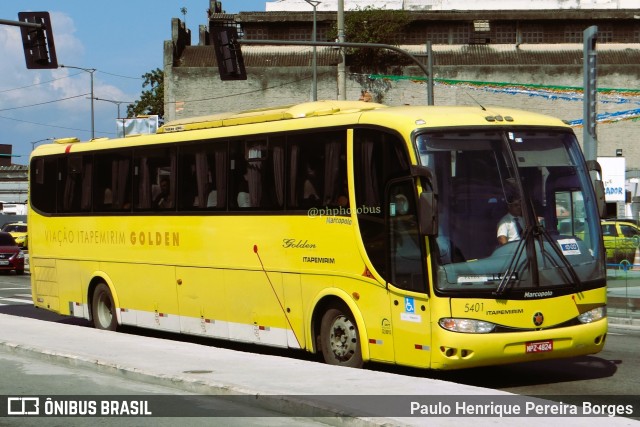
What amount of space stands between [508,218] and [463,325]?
4.28ft

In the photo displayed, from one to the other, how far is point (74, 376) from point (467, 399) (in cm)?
504

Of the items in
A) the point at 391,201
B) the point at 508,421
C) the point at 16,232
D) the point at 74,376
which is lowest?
the point at 16,232

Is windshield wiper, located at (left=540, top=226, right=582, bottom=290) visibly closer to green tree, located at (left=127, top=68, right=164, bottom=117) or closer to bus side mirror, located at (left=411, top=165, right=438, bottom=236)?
bus side mirror, located at (left=411, top=165, right=438, bottom=236)

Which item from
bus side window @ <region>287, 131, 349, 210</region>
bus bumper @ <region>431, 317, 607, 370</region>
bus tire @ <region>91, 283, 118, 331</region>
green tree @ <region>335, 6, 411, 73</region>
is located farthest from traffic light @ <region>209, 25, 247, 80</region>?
green tree @ <region>335, 6, 411, 73</region>

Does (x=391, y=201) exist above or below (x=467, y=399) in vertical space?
above

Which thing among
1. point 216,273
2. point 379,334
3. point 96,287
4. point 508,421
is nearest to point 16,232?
point 96,287

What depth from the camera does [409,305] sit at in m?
12.6

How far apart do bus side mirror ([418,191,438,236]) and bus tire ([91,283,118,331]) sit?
8648 millimetres

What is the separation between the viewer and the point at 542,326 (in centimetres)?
1241

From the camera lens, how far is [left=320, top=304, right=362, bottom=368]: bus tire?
1354 centimetres

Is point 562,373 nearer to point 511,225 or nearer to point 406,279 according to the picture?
point 511,225

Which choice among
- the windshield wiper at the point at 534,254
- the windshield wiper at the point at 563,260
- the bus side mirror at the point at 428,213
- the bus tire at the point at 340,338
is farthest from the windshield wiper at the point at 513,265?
the bus tire at the point at 340,338

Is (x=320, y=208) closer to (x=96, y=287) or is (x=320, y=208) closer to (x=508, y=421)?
(x=508, y=421)

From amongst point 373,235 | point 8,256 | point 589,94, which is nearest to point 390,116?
point 373,235
